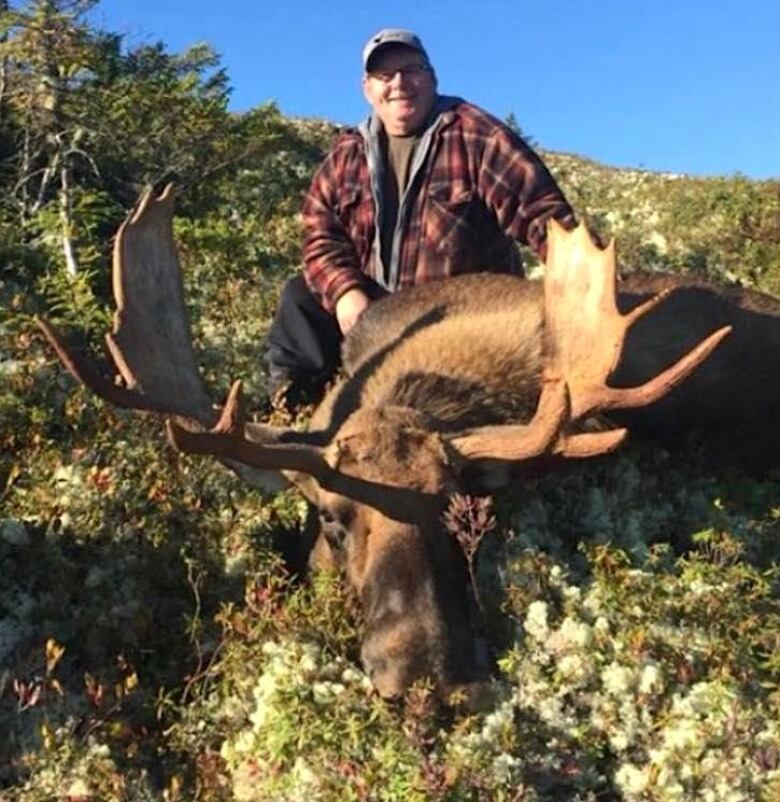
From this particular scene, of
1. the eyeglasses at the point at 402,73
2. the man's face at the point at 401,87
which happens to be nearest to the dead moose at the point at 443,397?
the man's face at the point at 401,87

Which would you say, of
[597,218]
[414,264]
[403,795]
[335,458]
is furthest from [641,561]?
[597,218]

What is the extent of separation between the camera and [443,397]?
611 cm

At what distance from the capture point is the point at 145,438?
6859 millimetres

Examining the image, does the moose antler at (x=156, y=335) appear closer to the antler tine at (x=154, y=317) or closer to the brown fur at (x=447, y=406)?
the antler tine at (x=154, y=317)

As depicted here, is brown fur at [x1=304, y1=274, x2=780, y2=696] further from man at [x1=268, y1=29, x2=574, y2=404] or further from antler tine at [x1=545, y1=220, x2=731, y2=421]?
man at [x1=268, y1=29, x2=574, y2=404]

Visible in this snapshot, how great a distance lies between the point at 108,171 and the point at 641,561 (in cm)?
676

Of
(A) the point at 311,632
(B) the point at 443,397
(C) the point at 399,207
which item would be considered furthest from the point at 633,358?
(A) the point at 311,632

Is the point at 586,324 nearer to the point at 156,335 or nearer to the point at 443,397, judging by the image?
the point at 443,397

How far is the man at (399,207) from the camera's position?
8.08m

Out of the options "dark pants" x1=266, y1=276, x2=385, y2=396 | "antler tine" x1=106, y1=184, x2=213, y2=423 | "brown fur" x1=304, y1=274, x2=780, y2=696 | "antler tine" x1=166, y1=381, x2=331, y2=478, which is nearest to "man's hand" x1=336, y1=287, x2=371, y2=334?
"dark pants" x1=266, y1=276, x2=385, y2=396

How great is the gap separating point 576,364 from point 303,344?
9.31 feet

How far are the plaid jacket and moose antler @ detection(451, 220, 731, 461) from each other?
6.65 ft

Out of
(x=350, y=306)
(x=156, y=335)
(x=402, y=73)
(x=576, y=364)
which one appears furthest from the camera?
(x=402, y=73)

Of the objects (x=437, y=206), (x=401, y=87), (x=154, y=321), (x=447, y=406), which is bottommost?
(x=447, y=406)
